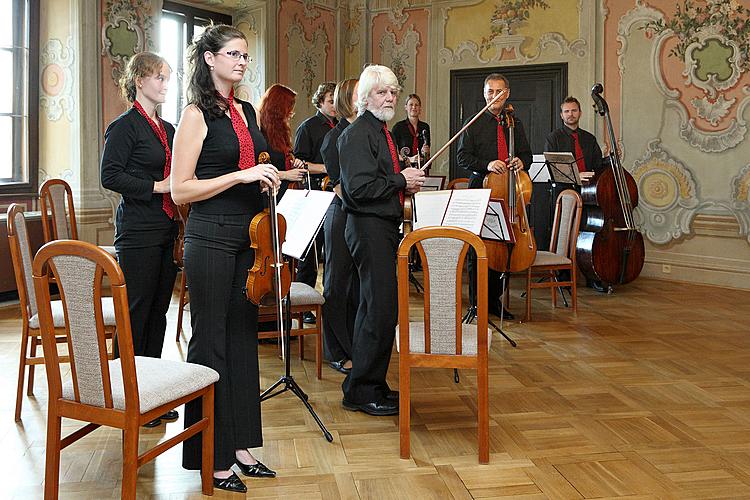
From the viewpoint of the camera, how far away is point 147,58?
331cm

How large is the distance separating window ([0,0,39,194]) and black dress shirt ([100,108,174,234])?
3.43 metres

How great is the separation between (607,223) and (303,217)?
3573 millimetres

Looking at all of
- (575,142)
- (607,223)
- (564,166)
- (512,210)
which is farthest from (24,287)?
(575,142)

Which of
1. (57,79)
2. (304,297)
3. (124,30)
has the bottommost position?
(304,297)

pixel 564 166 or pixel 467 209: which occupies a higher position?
pixel 564 166

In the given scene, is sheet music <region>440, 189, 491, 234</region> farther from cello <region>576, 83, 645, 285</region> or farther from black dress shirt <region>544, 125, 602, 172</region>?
black dress shirt <region>544, 125, 602, 172</region>

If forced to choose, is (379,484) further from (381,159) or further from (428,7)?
(428,7)

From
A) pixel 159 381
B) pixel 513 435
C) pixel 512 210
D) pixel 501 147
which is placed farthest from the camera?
pixel 501 147

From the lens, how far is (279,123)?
4270 mm

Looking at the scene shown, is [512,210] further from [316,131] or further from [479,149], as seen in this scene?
[316,131]

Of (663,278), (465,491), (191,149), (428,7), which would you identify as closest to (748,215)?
(663,278)

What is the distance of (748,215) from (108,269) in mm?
6315

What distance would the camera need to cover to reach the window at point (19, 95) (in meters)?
6.22

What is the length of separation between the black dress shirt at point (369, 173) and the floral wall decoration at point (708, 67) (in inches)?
190
